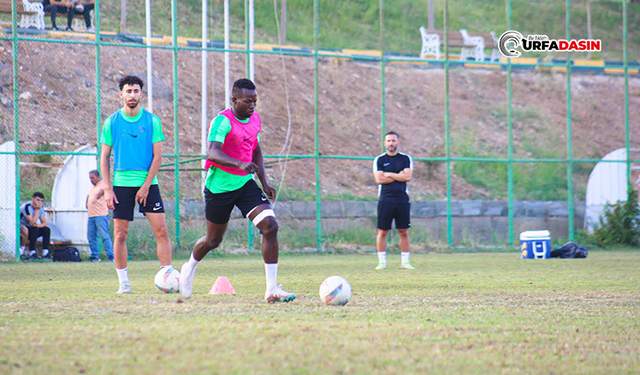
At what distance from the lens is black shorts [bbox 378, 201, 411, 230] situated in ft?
40.0

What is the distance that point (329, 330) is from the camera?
4.79 metres

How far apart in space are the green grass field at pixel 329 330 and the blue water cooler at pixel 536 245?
6.79 meters

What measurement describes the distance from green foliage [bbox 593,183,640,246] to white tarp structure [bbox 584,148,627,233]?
637 millimetres

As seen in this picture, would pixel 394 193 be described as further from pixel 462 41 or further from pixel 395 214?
pixel 462 41

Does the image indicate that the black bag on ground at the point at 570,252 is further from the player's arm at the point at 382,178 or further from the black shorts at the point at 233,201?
the black shorts at the point at 233,201

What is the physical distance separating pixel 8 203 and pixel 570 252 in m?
11.0

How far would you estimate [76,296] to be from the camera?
721cm

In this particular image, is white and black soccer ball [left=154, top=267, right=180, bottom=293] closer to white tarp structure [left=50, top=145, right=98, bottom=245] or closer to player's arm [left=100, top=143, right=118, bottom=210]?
player's arm [left=100, top=143, right=118, bottom=210]

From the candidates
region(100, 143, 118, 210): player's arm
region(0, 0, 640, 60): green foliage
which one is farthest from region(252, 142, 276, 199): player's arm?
region(0, 0, 640, 60): green foliage

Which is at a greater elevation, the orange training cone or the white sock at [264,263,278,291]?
the white sock at [264,263,278,291]

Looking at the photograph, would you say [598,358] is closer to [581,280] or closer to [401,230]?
[581,280]

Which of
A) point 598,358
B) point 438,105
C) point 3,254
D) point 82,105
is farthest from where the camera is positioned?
point 438,105

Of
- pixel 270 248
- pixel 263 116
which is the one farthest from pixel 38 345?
pixel 263 116

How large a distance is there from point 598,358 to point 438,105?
89.9 feet
